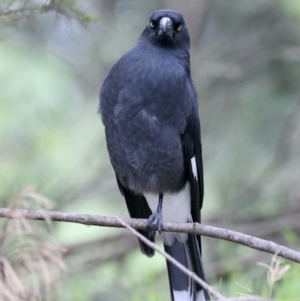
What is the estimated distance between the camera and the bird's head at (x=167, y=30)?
10.3ft

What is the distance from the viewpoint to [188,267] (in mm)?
3301

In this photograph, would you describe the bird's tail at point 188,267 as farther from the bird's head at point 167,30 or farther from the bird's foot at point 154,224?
the bird's head at point 167,30

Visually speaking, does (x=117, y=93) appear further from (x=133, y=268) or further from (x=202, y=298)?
(x=133, y=268)

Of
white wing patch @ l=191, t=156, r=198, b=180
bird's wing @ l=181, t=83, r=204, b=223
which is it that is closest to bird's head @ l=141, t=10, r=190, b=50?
bird's wing @ l=181, t=83, r=204, b=223

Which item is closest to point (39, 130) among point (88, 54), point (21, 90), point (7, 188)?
point (21, 90)

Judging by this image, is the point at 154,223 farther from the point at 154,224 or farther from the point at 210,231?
the point at 210,231

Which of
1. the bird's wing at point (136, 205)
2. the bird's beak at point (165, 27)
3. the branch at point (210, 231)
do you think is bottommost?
the branch at point (210, 231)

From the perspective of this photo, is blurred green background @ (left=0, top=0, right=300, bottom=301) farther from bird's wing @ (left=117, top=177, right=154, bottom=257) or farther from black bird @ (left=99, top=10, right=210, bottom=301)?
black bird @ (left=99, top=10, right=210, bottom=301)

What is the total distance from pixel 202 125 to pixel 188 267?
150 cm

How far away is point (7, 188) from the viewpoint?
3152 mm

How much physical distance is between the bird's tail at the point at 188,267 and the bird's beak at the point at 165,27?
100cm

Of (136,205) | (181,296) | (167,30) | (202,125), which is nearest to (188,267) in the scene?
(181,296)

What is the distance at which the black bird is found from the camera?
119 inches

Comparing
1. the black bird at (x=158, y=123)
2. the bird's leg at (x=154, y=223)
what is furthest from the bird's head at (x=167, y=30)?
the bird's leg at (x=154, y=223)
